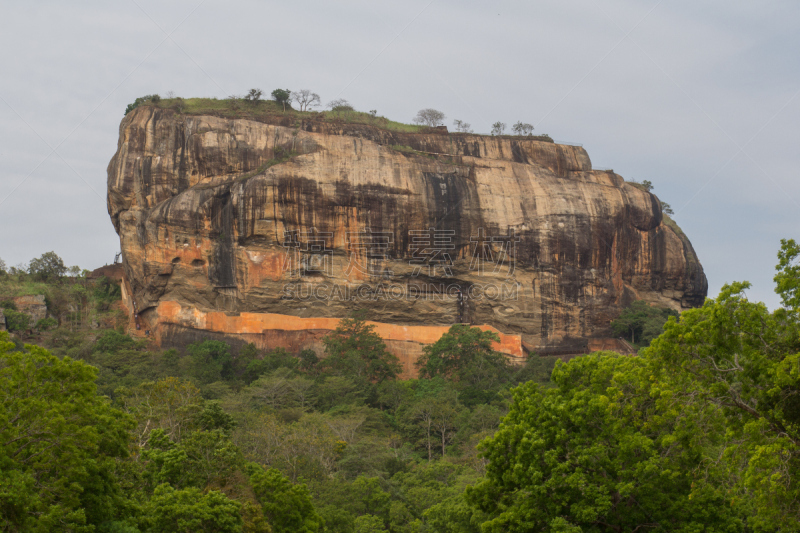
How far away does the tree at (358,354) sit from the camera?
28.0m

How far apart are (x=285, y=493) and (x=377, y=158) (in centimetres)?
2117

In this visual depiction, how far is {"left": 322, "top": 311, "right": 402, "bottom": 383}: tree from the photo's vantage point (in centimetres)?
2805

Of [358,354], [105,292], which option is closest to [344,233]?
[358,354]

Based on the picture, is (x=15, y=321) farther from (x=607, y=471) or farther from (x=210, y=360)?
(x=607, y=471)

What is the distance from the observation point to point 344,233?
30375 millimetres

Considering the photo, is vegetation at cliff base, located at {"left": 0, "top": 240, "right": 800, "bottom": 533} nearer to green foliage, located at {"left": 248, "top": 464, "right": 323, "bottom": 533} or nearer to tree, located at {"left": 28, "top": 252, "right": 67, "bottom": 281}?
green foliage, located at {"left": 248, "top": 464, "right": 323, "bottom": 533}

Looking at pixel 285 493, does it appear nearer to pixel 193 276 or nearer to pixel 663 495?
pixel 663 495

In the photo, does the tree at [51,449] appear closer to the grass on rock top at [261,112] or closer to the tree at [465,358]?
the tree at [465,358]

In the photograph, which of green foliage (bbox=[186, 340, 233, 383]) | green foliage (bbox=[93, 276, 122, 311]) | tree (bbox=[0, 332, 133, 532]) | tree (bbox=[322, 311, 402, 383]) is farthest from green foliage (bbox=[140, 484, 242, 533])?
green foliage (bbox=[93, 276, 122, 311])

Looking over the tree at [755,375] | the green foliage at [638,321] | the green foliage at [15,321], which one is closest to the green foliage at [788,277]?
the tree at [755,375]

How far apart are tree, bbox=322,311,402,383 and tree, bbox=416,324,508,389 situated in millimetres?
1665

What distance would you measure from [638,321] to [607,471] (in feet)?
75.4

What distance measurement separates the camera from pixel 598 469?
10.2 metres

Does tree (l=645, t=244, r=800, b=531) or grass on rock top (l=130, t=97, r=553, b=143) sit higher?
grass on rock top (l=130, t=97, r=553, b=143)
